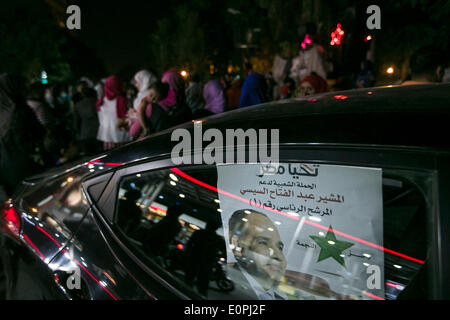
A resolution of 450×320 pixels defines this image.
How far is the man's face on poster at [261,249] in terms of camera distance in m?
1.27

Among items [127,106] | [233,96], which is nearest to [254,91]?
[233,96]

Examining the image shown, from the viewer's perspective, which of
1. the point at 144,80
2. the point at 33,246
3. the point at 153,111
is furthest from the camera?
the point at 144,80

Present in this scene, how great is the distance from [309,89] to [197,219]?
10.9 feet

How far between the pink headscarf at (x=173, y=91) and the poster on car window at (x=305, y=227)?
3.09 m

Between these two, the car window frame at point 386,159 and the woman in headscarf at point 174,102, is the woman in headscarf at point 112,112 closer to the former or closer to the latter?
the woman in headscarf at point 174,102

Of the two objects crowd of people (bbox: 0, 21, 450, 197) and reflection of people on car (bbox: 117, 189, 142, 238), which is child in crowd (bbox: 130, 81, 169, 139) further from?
reflection of people on car (bbox: 117, 189, 142, 238)

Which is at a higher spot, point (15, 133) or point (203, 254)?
point (15, 133)

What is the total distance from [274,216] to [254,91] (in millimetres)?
3592

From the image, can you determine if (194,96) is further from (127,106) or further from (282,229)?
(282,229)

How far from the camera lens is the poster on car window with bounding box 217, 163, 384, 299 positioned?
1092 millimetres

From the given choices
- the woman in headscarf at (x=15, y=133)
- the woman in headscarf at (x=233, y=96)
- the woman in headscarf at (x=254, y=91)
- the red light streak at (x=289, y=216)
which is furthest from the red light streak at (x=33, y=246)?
the woman in headscarf at (x=233, y=96)

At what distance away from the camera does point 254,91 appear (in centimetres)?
464

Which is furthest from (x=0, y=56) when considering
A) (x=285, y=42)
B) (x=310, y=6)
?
(x=310, y=6)
